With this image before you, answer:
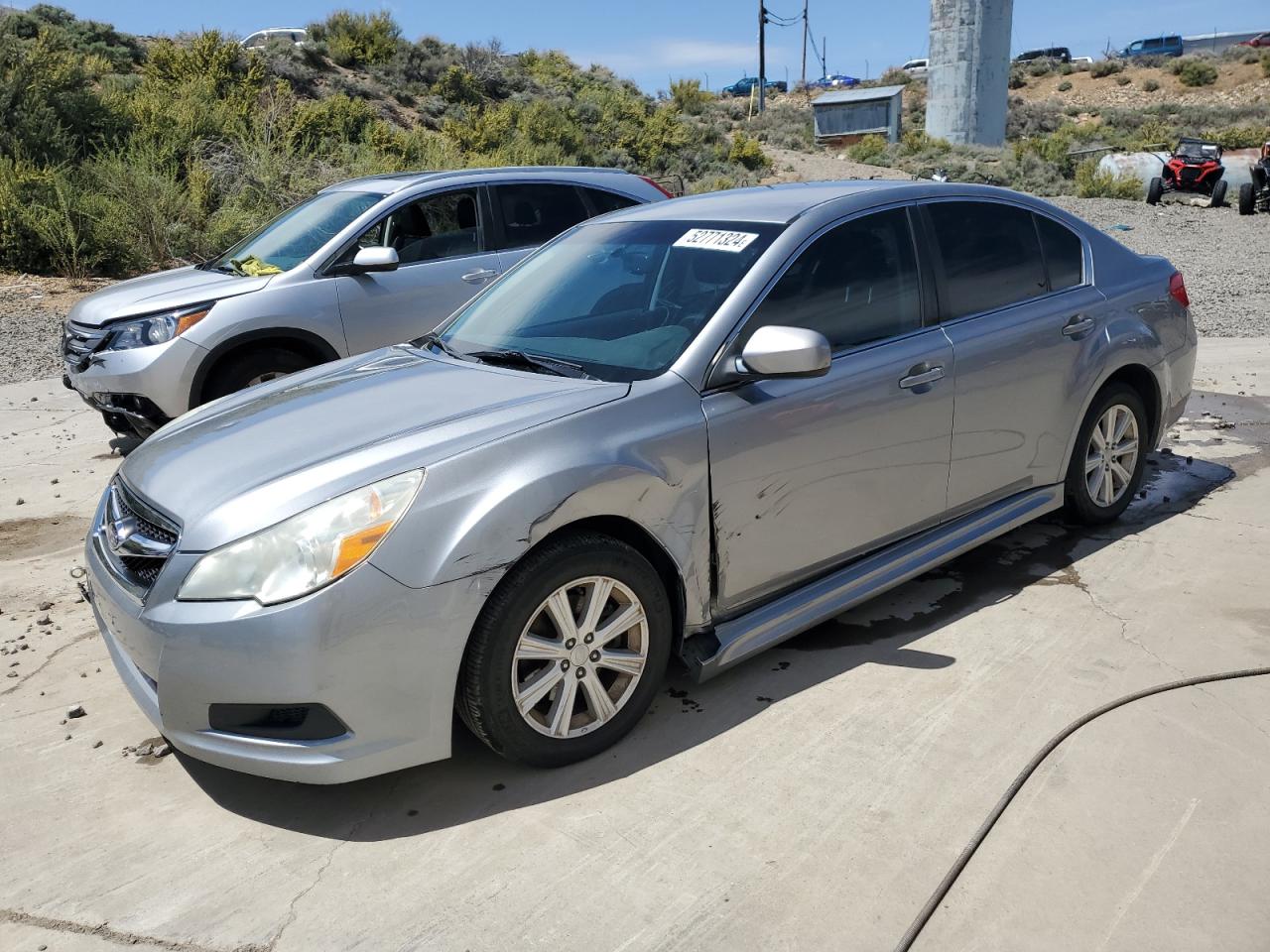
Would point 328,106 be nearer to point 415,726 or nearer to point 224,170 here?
point 224,170

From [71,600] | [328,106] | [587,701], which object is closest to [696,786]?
[587,701]

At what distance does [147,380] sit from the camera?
21.5 ft

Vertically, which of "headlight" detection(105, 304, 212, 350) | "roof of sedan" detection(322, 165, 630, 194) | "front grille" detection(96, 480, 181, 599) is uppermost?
"roof of sedan" detection(322, 165, 630, 194)

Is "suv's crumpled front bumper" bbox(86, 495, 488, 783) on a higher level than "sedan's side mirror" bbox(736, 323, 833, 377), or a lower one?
lower

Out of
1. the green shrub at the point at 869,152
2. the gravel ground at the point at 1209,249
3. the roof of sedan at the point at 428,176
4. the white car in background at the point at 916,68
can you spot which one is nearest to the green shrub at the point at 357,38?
the green shrub at the point at 869,152

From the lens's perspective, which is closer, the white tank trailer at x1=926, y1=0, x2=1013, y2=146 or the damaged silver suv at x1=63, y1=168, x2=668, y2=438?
the damaged silver suv at x1=63, y1=168, x2=668, y2=438

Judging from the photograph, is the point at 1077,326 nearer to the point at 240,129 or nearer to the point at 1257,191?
the point at 240,129

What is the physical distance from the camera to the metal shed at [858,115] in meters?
38.3

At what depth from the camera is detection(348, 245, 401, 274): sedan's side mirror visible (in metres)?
6.79

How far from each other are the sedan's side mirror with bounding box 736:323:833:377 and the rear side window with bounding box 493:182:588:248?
451 cm

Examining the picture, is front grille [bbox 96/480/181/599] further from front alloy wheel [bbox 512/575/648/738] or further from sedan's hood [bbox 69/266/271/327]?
sedan's hood [bbox 69/266/271/327]

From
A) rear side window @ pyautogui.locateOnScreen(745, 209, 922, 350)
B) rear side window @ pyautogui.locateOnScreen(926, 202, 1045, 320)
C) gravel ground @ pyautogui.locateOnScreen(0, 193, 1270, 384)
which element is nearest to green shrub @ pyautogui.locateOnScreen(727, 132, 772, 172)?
gravel ground @ pyautogui.locateOnScreen(0, 193, 1270, 384)

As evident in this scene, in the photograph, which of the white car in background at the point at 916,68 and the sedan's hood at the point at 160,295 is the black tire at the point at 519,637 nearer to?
the sedan's hood at the point at 160,295

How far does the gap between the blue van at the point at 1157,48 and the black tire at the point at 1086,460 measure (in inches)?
3026
